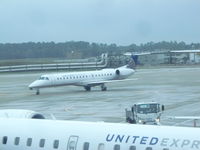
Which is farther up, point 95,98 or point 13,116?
point 13,116

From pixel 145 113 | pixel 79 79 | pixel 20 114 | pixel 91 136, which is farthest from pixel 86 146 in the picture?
pixel 79 79

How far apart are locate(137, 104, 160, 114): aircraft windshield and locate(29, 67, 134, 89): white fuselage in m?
30.5

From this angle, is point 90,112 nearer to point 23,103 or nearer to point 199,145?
point 23,103

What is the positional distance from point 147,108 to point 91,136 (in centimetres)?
1474

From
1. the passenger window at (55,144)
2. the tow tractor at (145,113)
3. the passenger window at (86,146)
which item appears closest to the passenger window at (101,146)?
the passenger window at (86,146)

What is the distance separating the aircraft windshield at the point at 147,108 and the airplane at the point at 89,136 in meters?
12.0

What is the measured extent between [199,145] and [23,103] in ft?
120

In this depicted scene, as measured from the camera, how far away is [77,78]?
196 ft

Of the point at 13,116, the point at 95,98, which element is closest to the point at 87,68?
the point at 95,98

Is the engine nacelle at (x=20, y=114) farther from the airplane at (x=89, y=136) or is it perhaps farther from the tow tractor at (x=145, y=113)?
the tow tractor at (x=145, y=113)

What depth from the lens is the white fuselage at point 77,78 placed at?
57906mm

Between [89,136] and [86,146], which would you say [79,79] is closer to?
[89,136]

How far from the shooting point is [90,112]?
37.7m

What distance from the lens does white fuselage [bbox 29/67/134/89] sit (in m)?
57.9
